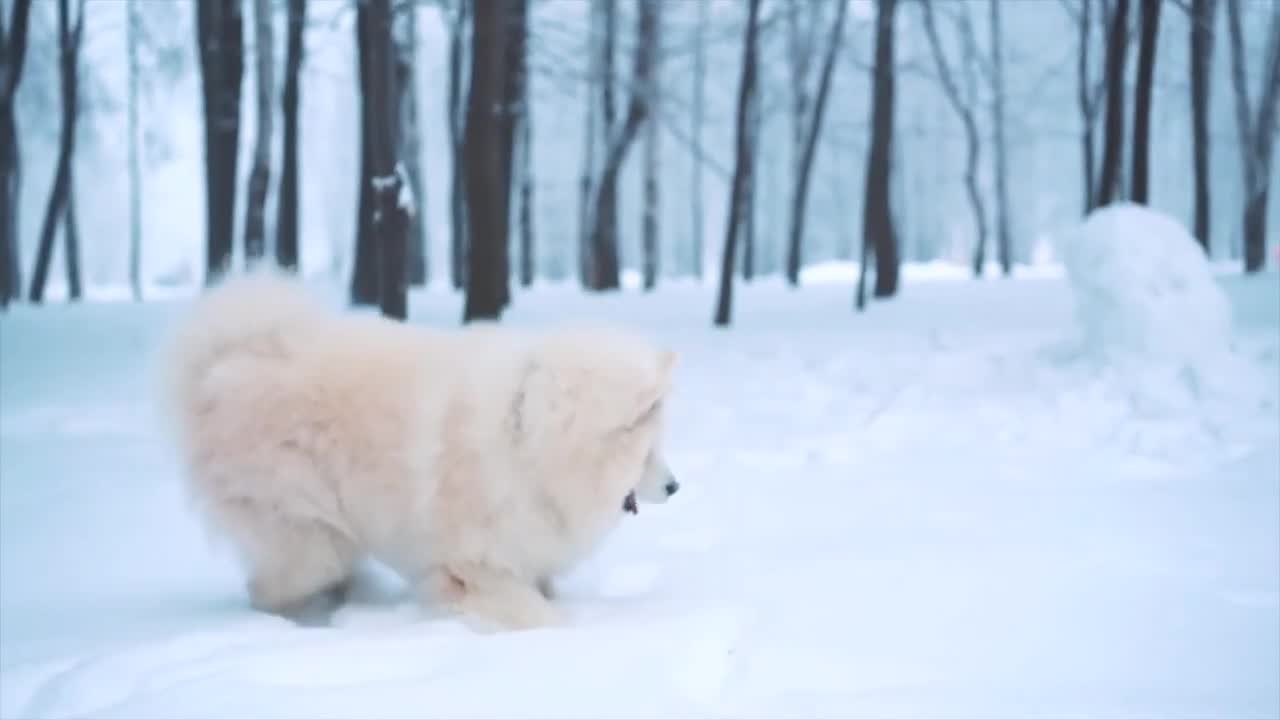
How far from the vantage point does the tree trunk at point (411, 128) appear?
19422 mm

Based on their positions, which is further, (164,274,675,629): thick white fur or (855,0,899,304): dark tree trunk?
(855,0,899,304): dark tree trunk

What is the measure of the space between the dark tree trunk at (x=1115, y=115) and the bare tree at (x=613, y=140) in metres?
8.43

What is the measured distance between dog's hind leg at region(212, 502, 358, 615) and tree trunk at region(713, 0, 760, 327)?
9.35 metres

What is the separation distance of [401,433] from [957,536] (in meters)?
2.68

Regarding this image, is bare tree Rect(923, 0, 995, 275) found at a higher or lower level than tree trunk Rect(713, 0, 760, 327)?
higher

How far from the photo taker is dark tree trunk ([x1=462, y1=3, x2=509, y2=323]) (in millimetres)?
10289

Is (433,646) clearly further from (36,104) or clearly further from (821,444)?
(36,104)

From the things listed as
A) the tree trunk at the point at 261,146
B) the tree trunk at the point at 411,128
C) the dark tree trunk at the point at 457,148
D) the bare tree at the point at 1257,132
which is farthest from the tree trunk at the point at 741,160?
the bare tree at the point at 1257,132

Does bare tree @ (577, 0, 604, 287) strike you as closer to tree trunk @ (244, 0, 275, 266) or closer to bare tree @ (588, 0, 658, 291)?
bare tree @ (588, 0, 658, 291)

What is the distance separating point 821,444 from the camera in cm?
730

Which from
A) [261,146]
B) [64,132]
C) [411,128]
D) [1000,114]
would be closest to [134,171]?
[64,132]

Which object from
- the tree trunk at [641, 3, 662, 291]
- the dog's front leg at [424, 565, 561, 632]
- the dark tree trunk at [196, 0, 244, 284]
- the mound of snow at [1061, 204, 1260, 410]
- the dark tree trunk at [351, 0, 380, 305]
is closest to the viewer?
the dog's front leg at [424, 565, 561, 632]

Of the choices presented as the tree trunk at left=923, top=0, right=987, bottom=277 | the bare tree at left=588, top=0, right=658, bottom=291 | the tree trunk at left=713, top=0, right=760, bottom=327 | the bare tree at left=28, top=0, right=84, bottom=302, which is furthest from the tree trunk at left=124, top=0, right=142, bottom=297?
the tree trunk at left=923, top=0, right=987, bottom=277

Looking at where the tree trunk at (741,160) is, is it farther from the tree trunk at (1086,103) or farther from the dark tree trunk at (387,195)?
the tree trunk at (1086,103)
